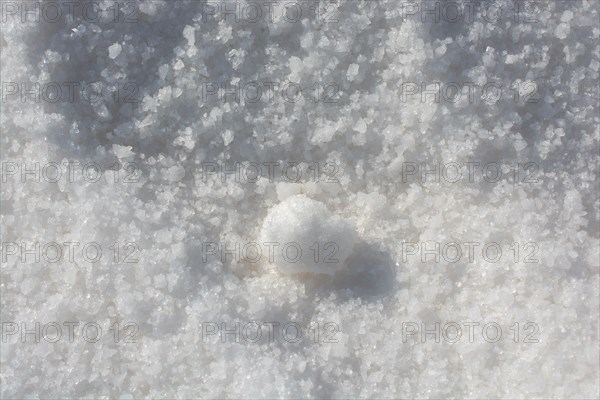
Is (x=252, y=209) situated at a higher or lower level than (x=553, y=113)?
lower

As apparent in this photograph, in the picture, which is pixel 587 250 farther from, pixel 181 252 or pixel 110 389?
pixel 110 389

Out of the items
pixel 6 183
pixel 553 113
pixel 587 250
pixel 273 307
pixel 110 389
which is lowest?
pixel 110 389

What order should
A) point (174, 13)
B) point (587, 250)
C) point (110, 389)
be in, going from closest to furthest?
point (110, 389), point (587, 250), point (174, 13)

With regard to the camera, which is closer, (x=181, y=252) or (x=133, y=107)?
(x=181, y=252)

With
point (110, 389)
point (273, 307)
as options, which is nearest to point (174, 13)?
point (273, 307)
